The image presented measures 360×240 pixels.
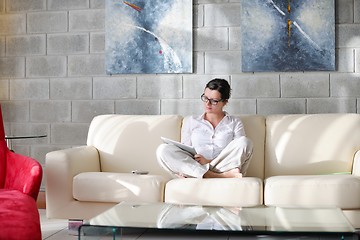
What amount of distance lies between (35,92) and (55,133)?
1.28ft

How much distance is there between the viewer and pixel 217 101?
12.6 ft

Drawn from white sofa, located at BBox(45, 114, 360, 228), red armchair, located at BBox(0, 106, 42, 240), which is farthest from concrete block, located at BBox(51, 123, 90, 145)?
red armchair, located at BBox(0, 106, 42, 240)

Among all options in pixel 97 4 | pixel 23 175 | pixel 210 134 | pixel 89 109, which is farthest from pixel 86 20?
pixel 23 175

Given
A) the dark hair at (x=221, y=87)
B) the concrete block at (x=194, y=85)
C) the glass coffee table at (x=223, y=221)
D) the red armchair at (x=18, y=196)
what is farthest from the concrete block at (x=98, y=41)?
the glass coffee table at (x=223, y=221)

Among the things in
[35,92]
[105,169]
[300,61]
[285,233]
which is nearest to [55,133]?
[35,92]

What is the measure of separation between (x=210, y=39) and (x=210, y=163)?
1.21 metres

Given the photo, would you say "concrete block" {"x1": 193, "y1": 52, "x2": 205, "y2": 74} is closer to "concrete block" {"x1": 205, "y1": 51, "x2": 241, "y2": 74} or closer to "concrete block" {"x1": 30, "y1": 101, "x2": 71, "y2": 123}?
"concrete block" {"x1": 205, "y1": 51, "x2": 241, "y2": 74}

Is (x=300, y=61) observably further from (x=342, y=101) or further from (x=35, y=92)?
(x=35, y=92)

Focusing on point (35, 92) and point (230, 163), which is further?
point (35, 92)

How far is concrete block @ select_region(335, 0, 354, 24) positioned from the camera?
420 cm

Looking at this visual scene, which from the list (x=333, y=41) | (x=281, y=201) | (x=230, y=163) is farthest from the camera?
(x=333, y=41)

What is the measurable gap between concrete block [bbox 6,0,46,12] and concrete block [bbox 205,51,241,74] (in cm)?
148

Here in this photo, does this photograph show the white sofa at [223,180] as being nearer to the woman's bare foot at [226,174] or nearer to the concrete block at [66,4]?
the woman's bare foot at [226,174]

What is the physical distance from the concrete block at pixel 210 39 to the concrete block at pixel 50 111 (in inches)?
46.7
